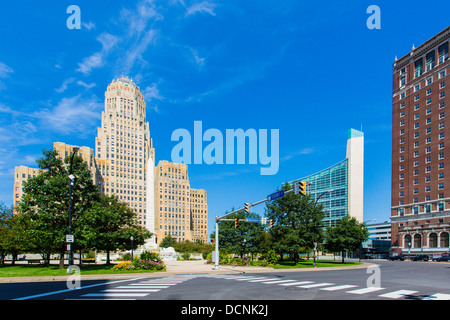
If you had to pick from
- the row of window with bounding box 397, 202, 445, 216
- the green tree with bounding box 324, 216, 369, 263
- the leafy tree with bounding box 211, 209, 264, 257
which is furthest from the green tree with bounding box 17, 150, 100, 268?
the row of window with bounding box 397, 202, 445, 216

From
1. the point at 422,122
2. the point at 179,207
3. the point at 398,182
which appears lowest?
the point at 179,207

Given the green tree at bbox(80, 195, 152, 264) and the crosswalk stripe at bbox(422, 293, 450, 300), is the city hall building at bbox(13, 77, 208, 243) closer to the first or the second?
the green tree at bbox(80, 195, 152, 264)

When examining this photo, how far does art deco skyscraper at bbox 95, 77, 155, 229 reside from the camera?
151 meters

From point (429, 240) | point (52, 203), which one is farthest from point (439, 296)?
point (429, 240)

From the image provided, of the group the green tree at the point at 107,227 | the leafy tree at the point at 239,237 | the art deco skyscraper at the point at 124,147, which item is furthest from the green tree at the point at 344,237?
the art deco skyscraper at the point at 124,147

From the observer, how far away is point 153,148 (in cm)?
17312

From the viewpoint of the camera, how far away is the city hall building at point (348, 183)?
127 meters

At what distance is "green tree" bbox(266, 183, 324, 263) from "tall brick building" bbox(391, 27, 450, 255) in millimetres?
A: 57307

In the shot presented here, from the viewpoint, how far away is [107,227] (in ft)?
139

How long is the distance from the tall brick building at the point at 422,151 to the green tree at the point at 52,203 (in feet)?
274

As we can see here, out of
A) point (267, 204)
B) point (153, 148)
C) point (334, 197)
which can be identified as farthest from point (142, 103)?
point (267, 204)

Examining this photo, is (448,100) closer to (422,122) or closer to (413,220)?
(422,122)

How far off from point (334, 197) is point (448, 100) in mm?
56531
